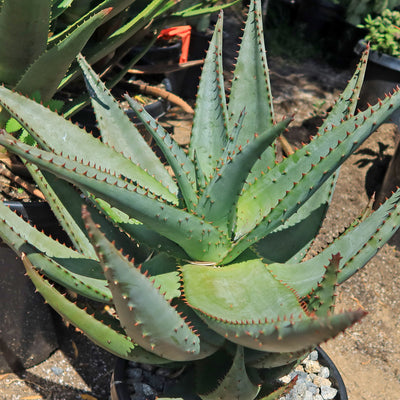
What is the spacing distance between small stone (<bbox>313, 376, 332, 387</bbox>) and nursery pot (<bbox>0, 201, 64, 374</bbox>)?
947mm

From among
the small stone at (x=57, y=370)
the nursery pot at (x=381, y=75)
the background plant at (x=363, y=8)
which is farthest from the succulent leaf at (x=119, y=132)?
the background plant at (x=363, y=8)

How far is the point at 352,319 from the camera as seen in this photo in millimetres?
753

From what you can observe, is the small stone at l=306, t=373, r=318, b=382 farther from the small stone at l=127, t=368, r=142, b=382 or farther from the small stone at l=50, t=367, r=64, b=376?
the small stone at l=50, t=367, r=64, b=376

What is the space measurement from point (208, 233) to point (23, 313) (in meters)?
0.98

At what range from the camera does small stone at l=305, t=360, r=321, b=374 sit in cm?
155

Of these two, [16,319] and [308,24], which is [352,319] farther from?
[308,24]

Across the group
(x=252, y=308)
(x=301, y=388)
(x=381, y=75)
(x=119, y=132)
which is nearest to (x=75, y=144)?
(x=119, y=132)

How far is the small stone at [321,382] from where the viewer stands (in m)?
1.50

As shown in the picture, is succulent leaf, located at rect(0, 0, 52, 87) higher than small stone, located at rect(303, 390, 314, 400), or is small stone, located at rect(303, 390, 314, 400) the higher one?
succulent leaf, located at rect(0, 0, 52, 87)

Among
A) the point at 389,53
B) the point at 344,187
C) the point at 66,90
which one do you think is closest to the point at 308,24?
the point at 389,53

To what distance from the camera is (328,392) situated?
1458mm

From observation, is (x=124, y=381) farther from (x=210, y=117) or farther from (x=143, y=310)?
(x=210, y=117)

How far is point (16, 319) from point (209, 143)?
3.19 feet

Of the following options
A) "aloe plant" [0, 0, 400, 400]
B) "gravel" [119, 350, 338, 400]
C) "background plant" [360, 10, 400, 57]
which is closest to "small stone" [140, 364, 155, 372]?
"gravel" [119, 350, 338, 400]
